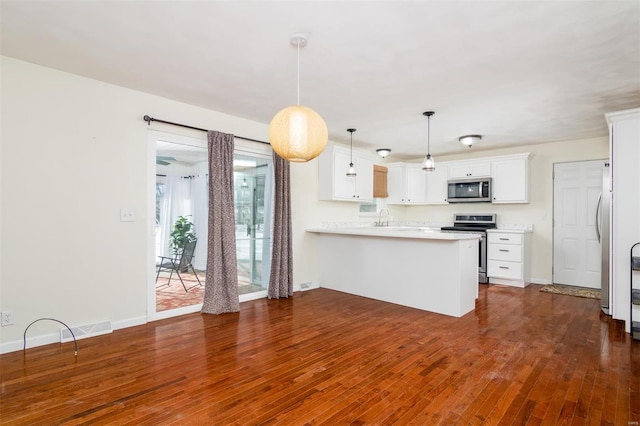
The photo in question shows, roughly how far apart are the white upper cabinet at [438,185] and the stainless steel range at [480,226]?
0.47m

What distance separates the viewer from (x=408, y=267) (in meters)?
4.34

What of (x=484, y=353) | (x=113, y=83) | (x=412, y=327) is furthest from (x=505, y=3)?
(x=113, y=83)

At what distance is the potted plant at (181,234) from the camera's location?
14.8 feet

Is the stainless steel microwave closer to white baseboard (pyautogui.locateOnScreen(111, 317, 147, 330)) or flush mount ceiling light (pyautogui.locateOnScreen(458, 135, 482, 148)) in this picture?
flush mount ceiling light (pyautogui.locateOnScreen(458, 135, 482, 148))

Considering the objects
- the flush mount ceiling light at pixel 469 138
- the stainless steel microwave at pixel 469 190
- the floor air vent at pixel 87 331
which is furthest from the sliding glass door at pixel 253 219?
the stainless steel microwave at pixel 469 190

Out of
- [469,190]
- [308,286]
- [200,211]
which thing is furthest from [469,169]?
[200,211]

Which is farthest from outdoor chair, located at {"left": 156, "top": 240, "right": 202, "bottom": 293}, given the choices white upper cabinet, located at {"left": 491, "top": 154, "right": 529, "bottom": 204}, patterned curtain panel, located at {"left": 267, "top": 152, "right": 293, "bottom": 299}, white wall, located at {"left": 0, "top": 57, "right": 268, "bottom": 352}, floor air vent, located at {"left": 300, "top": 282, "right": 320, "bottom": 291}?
white upper cabinet, located at {"left": 491, "top": 154, "right": 529, "bottom": 204}

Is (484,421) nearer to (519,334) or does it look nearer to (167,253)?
(519,334)

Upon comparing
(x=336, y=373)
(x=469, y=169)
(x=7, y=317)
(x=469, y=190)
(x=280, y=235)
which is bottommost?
(x=336, y=373)

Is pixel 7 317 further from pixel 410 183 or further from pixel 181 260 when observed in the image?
pixel 410 183

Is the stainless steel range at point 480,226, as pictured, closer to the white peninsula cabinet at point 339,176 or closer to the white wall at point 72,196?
the white peninsula cabinet at point 339,176

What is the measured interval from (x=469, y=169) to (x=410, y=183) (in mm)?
1173

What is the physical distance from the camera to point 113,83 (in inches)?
134

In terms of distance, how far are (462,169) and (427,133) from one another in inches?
63.3
